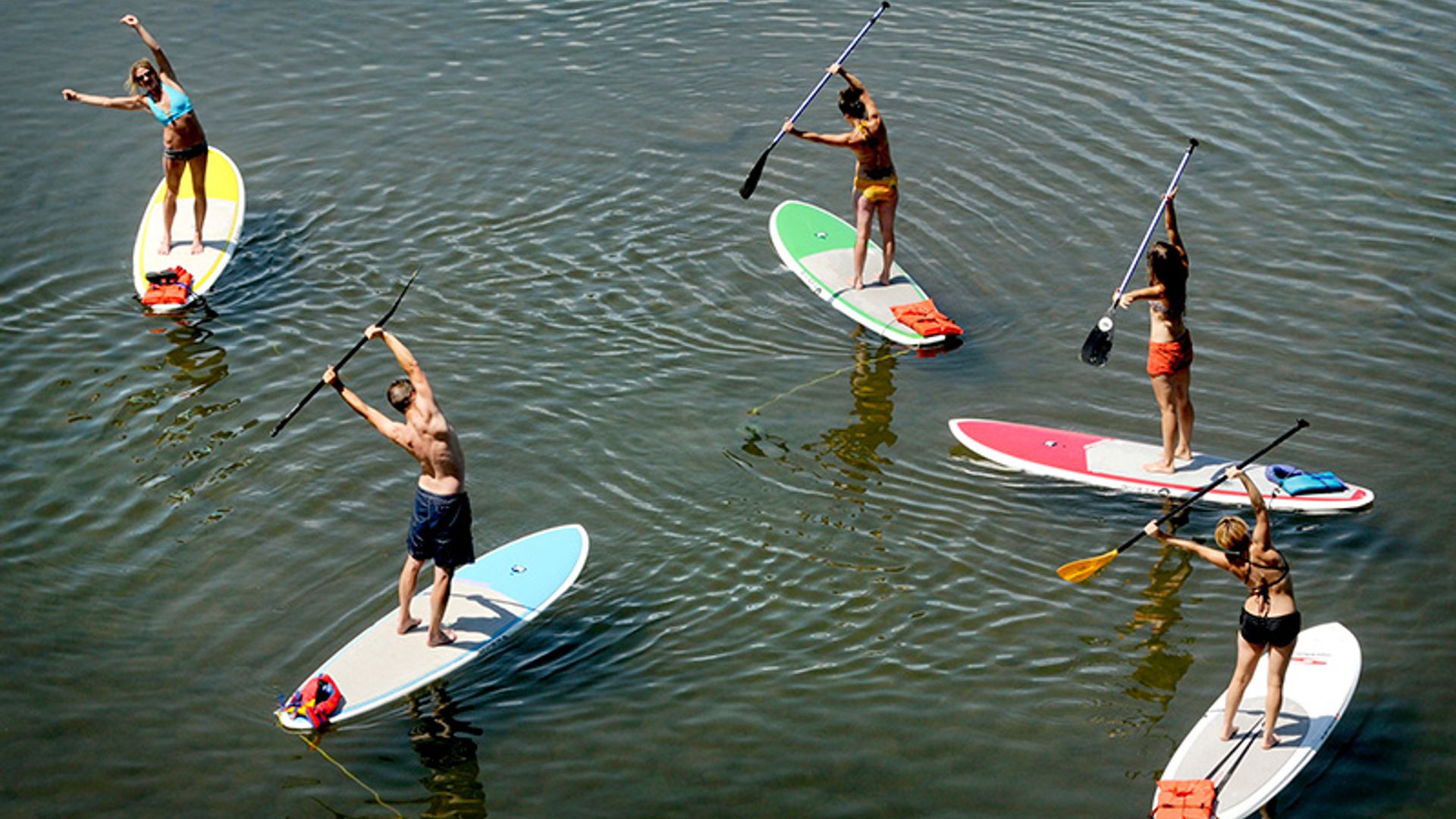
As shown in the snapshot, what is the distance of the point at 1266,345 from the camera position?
13.7 metres

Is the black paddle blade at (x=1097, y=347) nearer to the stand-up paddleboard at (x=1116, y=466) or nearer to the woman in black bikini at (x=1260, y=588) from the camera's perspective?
the stand-up paddleboard at (x=1116, y=466)

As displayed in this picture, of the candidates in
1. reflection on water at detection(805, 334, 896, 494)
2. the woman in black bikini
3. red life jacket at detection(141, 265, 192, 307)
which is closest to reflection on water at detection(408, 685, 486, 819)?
reflection on water at detection(805, 334, 896, 494)

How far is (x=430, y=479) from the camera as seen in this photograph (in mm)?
9594

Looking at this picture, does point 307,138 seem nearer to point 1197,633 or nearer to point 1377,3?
point 1197,633

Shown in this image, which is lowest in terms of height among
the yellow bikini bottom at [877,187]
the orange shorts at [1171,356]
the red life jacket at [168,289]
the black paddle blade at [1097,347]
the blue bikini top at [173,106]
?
the red life jacket at [168,289]

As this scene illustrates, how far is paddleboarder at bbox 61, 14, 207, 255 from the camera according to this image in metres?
14.1

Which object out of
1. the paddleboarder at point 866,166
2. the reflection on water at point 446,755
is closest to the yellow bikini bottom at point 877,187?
the paddleboarder at point 866,166

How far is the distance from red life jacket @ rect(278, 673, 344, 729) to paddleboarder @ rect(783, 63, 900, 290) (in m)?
6.85

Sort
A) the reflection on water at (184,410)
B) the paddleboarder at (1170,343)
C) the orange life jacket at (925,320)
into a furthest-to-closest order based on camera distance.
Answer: the orange life jacket at (925,320) < the reflection on water at (184,410) < the paddleboarder at (1170,343)

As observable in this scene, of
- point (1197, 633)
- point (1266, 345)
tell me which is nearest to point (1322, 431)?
point (1266, 345)

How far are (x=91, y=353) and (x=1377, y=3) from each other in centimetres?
1786

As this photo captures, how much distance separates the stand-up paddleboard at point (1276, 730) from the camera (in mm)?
8766

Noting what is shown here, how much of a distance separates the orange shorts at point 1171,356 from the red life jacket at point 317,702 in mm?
6855

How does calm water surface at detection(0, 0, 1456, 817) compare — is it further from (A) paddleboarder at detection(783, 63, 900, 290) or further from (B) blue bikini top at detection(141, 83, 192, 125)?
(B) blue bikini top at detection(141, 83, 192, 125)
